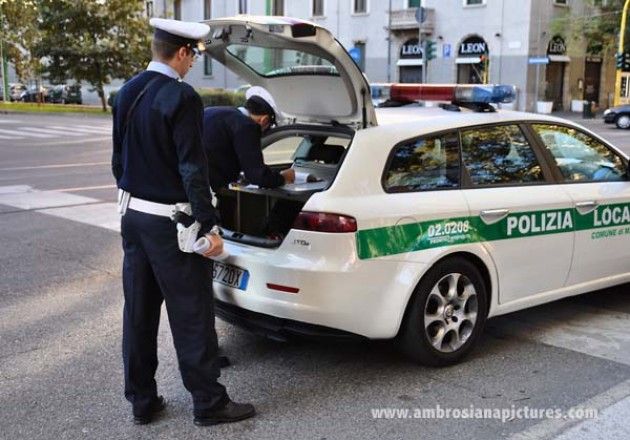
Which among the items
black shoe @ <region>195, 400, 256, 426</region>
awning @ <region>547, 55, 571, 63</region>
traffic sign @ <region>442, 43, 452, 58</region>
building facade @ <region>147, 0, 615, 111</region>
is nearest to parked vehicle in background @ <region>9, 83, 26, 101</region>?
building facade @ <region>147, 0, 615, 111</region>

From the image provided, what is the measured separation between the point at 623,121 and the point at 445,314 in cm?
2878

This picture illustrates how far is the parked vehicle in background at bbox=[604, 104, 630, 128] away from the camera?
98.4 feet

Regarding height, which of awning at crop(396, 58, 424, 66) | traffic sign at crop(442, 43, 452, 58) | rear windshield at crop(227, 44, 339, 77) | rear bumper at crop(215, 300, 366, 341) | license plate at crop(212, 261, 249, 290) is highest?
traffic sign at crop(442, 43, 452, 58)

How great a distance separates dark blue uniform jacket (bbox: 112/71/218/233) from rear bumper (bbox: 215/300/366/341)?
3.19ft

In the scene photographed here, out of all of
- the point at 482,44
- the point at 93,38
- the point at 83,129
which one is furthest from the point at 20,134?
the point at 482,44

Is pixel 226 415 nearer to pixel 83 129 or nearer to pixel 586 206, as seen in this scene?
pixel 586 206

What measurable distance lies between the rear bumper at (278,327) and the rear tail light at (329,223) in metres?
0.55

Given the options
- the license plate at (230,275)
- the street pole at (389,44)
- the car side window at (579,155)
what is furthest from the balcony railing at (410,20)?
the license plate at (230,275)

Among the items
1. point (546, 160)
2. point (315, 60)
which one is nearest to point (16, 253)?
point (315, 60)

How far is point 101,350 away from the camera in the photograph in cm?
473

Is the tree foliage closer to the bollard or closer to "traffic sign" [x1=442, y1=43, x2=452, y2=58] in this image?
"traffic sign" [x1=442, y1=43, x2=452, y2=58]

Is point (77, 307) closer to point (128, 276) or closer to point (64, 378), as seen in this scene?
point (64, 378)

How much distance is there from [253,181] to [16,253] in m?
3.91

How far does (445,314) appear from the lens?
14.3ft
